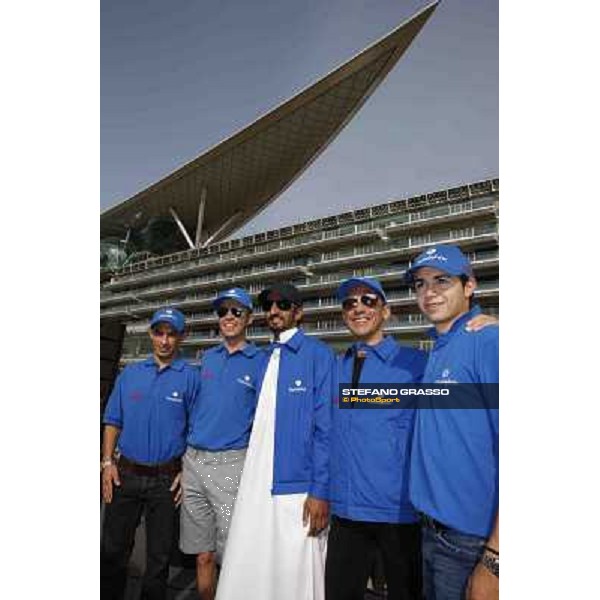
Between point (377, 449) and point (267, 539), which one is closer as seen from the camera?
point (377, 449)

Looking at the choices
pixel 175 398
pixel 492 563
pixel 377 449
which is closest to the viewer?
pixel 492 563

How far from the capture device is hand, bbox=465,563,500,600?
148 centimetres

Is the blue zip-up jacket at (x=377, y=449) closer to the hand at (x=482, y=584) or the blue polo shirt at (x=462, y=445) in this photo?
the blue polo shirt at (x=462, y=445)

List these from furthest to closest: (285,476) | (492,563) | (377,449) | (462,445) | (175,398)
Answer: (175,398) → (285,476) → (377,449) → (462,445) → (492,563)

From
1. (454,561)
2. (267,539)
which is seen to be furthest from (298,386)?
(454,561)

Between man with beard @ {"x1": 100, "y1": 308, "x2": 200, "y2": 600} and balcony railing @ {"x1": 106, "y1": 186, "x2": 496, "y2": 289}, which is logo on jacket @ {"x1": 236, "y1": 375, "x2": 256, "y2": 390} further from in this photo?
balcony railing @ {"x1": 106, "y1": 186, "x2": 496, "y2": 289}

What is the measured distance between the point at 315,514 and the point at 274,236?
0.77 m

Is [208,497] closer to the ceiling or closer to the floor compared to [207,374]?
closer to the floor

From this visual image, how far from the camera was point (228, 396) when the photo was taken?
6.08ft

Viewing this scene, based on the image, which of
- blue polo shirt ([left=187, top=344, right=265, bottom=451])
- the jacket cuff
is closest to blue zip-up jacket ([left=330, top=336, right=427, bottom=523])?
the jacket cuff

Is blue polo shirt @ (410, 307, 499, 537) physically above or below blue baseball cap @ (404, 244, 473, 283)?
below

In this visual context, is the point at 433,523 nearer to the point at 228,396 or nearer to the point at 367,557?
the point at 367,557

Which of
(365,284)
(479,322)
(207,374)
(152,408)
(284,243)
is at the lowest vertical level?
(152,408)

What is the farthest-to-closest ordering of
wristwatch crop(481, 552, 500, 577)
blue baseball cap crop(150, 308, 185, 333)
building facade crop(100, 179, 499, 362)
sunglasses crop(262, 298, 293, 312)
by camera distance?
blue baseball cap crop(150, 308, 185, 333)
sunglasses crop(262, 298, 293, 312)
building facade crop(100, 179, 499, 362)
wristwatch crop(481, 552, 500, 577)
